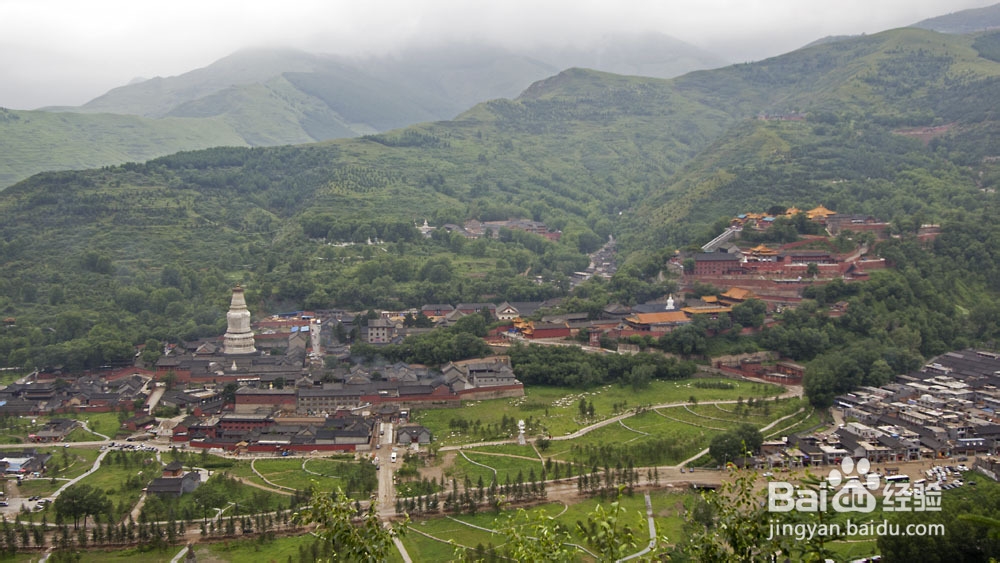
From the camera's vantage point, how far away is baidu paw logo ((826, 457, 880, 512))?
83.7 ft

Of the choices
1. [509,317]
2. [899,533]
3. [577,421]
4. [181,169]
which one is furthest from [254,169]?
[899,533]

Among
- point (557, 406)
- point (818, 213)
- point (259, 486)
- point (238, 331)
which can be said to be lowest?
point (259, 486)

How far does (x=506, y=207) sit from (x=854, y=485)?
6631 cm

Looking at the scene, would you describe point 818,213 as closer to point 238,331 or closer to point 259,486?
point 238,331

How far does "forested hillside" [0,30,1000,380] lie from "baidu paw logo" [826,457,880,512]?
12.8 meters

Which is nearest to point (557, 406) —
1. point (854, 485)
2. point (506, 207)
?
point (854, 485)

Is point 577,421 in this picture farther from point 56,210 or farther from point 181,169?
point 181,169

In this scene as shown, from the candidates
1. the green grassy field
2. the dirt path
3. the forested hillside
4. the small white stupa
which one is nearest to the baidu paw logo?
the green grassy field

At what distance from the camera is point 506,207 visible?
92.1 m

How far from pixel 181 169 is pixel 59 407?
55053 mm

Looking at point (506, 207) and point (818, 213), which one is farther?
point (506, 207)

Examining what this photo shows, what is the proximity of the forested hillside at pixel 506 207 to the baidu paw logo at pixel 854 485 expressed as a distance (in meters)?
12.8

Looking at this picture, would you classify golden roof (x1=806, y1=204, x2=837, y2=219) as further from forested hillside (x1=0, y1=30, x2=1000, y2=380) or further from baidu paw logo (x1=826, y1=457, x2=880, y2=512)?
baidu paw logo (x1=826, y1=457, x2=880, y2=512)

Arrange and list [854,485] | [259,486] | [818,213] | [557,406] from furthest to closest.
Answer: [818,213] → [557,406] → [259,486] → [854,485]
